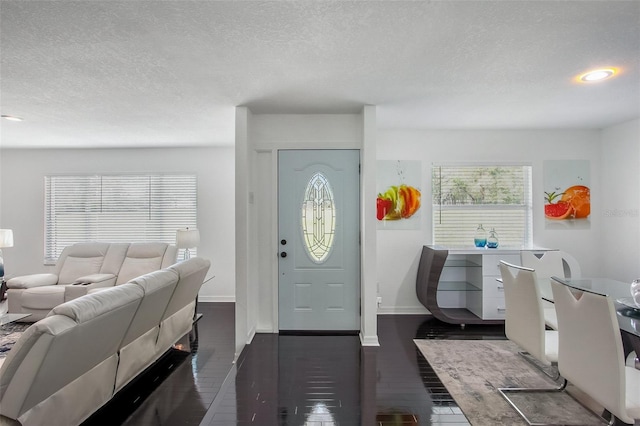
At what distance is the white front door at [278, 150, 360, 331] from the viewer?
4.10 meters

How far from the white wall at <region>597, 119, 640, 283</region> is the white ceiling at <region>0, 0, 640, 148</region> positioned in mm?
422

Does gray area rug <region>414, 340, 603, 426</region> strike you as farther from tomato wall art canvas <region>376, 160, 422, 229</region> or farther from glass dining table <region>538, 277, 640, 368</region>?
tomato wall art canvas <region>376, 160, 422, 229</region>

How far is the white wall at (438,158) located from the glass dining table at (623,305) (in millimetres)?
1739

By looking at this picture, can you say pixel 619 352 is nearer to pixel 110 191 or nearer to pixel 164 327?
pixel 164 327

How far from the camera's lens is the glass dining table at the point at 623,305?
1.93 meters

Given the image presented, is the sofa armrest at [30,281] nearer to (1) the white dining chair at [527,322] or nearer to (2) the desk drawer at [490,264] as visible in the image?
(1) the white dining chair at [527,322]

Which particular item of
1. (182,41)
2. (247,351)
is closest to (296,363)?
(247,351)

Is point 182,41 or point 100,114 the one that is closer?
point 182,41

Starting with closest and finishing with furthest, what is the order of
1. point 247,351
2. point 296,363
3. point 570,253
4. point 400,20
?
point 400,20 < point 296,363 < point 247,351 < point 570,253

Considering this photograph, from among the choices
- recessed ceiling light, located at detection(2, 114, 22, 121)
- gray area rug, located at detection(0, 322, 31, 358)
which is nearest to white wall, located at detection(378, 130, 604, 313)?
gray area rug, located at detection(0, 322, 31, 358)

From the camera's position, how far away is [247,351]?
356 centimetres

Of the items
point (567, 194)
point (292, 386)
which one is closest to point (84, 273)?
point (292, 386)

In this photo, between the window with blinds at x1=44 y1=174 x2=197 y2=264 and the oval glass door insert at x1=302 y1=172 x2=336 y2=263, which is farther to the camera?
the window with blinds at x1=44 y1=174 x2=197 y2=264

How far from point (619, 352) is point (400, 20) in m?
2.05
